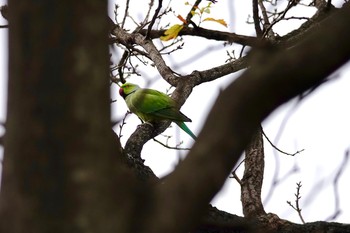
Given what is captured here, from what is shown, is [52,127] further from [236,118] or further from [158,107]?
[158,107]

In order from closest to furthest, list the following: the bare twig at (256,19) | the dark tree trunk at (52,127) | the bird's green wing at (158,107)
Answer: the dark tree trunk at (52,127) < the bare twig at (256,19) < the bird's green wing at (158,107)

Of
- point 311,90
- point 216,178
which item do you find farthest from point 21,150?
point 311,90

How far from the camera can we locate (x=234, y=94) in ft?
3.20

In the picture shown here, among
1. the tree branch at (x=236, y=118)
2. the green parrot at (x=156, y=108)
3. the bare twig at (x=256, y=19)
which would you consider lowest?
the tree branch at (x=236, y=118)

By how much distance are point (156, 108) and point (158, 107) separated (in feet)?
0.10

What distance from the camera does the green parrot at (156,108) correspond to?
4.89 m

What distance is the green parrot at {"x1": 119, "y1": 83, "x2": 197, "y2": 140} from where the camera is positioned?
4.89 meters

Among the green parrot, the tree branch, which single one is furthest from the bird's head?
the tree branch

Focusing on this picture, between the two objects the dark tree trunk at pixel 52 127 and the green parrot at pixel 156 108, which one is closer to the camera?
the dark tree trunk at pixel 52 127

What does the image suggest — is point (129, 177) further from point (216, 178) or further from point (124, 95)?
point (124, 95)

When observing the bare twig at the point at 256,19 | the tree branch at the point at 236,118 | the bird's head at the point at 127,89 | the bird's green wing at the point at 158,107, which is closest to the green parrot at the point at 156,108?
the bird's green wing at the point at 158,107

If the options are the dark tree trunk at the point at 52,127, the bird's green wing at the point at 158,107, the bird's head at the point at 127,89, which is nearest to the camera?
the dark tree trunk at the point at 52,127

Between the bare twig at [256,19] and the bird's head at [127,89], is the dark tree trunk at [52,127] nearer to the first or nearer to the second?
the bare twig at [256,19]

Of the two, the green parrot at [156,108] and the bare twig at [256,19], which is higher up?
the green parrot at [156,108]
